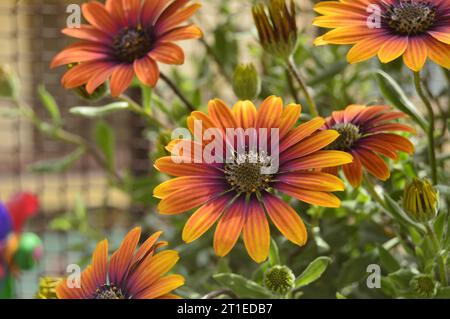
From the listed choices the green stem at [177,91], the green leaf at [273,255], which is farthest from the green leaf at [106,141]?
the green leaf at [273,255]

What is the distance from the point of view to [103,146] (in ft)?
2.34

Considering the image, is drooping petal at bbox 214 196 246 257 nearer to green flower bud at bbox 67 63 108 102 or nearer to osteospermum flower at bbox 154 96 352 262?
osteospermum flower at bbox 154 96 352 262

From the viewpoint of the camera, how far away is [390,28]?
375mm

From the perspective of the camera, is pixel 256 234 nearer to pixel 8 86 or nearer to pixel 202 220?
pixel 202 220

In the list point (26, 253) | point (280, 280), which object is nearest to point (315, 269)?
point (280, 280)

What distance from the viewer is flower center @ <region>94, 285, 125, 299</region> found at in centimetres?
36

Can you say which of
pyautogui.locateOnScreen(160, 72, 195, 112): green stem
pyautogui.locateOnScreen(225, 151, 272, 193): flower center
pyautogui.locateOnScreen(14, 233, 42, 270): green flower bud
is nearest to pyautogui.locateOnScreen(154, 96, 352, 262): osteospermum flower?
pyautogui.locateOnScreen(225, 151, 272, 193): flower center

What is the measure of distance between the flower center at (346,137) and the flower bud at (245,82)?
0.23 feet

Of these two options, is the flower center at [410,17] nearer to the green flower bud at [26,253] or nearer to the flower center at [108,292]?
the flower center at [108,292]

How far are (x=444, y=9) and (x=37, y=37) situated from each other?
0.85 meters

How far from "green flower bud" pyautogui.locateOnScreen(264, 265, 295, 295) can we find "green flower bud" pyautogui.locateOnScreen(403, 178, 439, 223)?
0.23 ft
